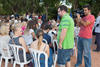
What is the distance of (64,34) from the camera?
2711 mm

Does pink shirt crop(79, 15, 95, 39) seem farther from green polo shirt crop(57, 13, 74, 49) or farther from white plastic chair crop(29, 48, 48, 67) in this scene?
white plastic chair crop(29, 48, 48, 67)

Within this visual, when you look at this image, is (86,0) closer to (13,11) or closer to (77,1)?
(77,1)

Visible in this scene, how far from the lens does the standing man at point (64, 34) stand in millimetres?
2717

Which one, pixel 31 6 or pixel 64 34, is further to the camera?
pixel 31 6

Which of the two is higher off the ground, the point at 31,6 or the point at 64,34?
the point at 31,6

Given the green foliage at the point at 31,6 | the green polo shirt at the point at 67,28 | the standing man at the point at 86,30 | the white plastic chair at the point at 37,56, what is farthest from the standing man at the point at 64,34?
the green foliage at the point at 31,6

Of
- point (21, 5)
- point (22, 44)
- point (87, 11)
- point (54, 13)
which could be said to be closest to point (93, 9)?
point (54, 13)

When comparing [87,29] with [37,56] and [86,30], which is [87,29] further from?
[37,56]

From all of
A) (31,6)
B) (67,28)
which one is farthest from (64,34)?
(31,6)

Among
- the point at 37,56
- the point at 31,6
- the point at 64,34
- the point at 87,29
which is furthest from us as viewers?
the point at 31,6

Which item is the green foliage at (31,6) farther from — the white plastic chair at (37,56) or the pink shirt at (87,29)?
the white plastic chair at (37,56)

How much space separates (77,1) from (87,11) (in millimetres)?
11226

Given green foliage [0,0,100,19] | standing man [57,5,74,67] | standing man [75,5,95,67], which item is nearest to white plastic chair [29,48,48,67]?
standing man [57,5,74,67]

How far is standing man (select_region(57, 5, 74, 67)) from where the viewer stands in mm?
2717
